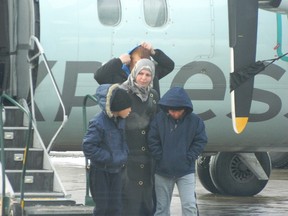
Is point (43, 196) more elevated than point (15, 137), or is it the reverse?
point (15, 137)

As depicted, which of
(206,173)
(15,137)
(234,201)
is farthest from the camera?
(206,173)

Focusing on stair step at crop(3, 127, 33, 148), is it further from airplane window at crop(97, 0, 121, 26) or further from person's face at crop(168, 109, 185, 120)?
airplane window at crop(97, 0, 121, 26)

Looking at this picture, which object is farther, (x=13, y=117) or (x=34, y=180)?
(x=13, y=117)

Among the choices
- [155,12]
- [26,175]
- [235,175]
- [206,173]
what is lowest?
[206,173]

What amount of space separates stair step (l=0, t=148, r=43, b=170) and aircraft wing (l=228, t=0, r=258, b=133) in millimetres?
2290

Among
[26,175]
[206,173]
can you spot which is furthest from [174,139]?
[206,173]

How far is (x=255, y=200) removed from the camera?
536 inches

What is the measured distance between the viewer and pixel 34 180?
800 cm

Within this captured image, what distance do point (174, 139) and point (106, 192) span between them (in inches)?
33.7

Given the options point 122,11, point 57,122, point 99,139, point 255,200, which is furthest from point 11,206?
point 255,200

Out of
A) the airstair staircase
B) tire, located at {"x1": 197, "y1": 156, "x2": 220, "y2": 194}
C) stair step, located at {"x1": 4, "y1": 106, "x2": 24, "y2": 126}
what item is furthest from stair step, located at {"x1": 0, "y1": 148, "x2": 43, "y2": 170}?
tire, located at {"x1": 197, "y1": 156, "x2": 220, "y2": 194}

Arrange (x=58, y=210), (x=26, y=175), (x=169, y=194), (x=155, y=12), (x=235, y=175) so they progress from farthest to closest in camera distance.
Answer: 1. (x=235, y=175)
2. (x=155, y=12)
3. (x=26, y=175)
4. (x=169, y=194)
5. (x=58, y=210)

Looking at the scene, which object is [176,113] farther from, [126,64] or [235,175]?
[235,175]

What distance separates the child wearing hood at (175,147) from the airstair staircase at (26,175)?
753 millimetres
